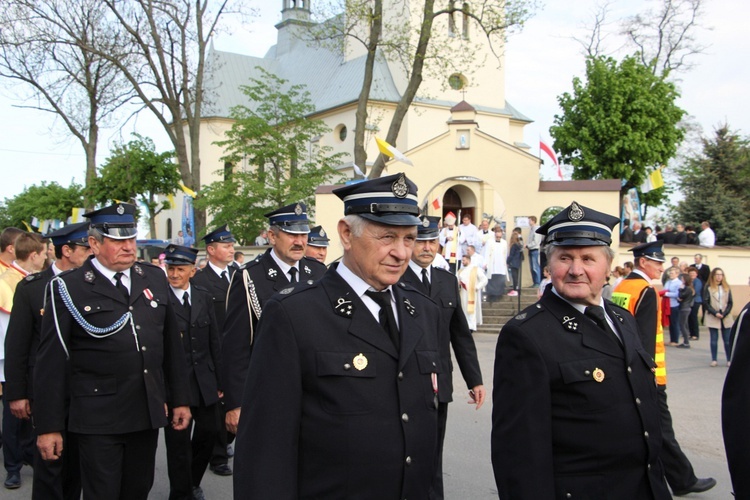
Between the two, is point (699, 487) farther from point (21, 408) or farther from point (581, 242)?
point (21, 408)

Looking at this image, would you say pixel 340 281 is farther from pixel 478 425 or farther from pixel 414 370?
pixel 478 425

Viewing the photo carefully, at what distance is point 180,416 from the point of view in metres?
5.11

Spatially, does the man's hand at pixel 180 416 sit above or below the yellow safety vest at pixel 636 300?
below

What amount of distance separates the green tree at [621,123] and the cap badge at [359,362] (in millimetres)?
34528

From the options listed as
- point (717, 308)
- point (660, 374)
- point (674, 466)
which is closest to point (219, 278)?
point (660, 374)

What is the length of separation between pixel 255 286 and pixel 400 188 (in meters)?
2.84

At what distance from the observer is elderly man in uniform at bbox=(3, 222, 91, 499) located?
16.0 ft

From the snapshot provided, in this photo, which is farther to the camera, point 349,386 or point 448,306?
point 448,306

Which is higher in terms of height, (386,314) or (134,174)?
(134,174)

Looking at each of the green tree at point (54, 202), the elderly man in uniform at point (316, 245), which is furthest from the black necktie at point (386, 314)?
the green tree at point (54, 202)

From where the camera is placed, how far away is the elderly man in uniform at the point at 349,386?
248 centimetres

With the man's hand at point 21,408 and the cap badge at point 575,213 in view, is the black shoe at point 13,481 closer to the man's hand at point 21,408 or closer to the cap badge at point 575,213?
the man's hand at point 21,408

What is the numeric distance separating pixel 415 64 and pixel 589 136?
15.5m

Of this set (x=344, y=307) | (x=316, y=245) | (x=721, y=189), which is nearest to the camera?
(x=344, y=307)
